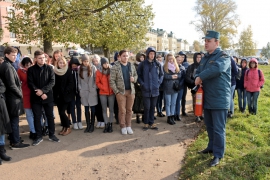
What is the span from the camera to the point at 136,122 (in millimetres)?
6801

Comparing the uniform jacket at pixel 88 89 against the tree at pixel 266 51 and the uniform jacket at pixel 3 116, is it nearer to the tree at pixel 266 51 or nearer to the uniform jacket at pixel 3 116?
the uniform jacket at pixel 3 116

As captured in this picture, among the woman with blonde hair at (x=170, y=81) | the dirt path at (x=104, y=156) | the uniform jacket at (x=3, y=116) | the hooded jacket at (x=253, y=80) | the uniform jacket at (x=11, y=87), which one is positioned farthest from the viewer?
the hooded jacket at (x=253, y=80)

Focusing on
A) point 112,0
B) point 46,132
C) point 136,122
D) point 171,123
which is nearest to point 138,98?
point 136,122

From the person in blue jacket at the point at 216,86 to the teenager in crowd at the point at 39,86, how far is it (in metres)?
3.27

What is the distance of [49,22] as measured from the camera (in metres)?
9.80

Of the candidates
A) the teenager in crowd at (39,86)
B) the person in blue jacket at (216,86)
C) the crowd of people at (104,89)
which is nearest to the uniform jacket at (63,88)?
the crowd of people at (104,89)

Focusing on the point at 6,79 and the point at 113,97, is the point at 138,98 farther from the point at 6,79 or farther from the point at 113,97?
the point at 6,79

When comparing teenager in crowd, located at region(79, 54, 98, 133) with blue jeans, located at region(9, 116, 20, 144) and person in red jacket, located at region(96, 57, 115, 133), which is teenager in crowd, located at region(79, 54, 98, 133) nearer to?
person in red jacket, located at region(96, 57, 115, 133)

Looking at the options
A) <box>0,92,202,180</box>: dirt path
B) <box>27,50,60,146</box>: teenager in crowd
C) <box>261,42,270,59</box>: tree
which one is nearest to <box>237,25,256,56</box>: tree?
<box>261,42,270,59</box>: tree

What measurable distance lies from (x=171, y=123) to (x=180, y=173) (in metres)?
2.74

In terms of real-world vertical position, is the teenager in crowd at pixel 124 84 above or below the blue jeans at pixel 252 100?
above

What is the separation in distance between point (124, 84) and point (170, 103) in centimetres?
169

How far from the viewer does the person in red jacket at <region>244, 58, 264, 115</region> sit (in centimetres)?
717

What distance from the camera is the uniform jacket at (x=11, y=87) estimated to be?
4.58 m
